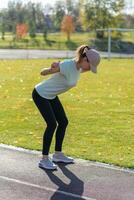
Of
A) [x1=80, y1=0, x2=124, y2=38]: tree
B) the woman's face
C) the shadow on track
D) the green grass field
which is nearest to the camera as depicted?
the shadow on track

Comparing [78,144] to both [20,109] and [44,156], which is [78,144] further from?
[20,109]

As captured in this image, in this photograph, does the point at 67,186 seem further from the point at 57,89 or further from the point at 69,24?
the point at 69,24

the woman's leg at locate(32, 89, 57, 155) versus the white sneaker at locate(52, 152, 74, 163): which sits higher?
the woman's leg at locate(32, 89, 57, 155)

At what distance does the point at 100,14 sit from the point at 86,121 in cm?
6219

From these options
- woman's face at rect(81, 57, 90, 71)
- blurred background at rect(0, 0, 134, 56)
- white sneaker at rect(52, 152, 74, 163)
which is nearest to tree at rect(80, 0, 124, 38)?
blurred background at rect(0, 0, 134, 56)

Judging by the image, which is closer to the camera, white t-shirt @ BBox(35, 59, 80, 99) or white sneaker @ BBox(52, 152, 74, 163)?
white t-shirt @ BBox(35, 59, 80, 99)

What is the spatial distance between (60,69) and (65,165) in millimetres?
1522

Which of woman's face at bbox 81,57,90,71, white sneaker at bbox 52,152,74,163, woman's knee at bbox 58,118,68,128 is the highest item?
woman's face at bbox 81,57,90,71

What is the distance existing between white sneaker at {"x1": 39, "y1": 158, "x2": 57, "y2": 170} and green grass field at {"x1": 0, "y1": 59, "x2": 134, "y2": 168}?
80cm

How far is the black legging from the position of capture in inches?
285

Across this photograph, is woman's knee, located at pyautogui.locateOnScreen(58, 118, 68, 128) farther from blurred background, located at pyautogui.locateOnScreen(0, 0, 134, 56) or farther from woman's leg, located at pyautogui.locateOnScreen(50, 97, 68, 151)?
blurred background, located at pyautogui.locateOnScreen(0, 0, 134, 56)

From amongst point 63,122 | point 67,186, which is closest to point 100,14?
point 63,122

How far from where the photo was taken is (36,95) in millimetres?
7270

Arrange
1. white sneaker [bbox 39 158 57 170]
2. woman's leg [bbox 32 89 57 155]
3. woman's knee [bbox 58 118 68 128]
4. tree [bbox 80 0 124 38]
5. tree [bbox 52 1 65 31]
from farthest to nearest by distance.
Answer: tree [bbox 52 1 65 31] < tree [bbox 80 0 124 38] < woman's knee [bbox 58 118 68 128] < white sneaker [bbox 39 158 57 170] < woman's leg [bbox 32 89 57 155]
